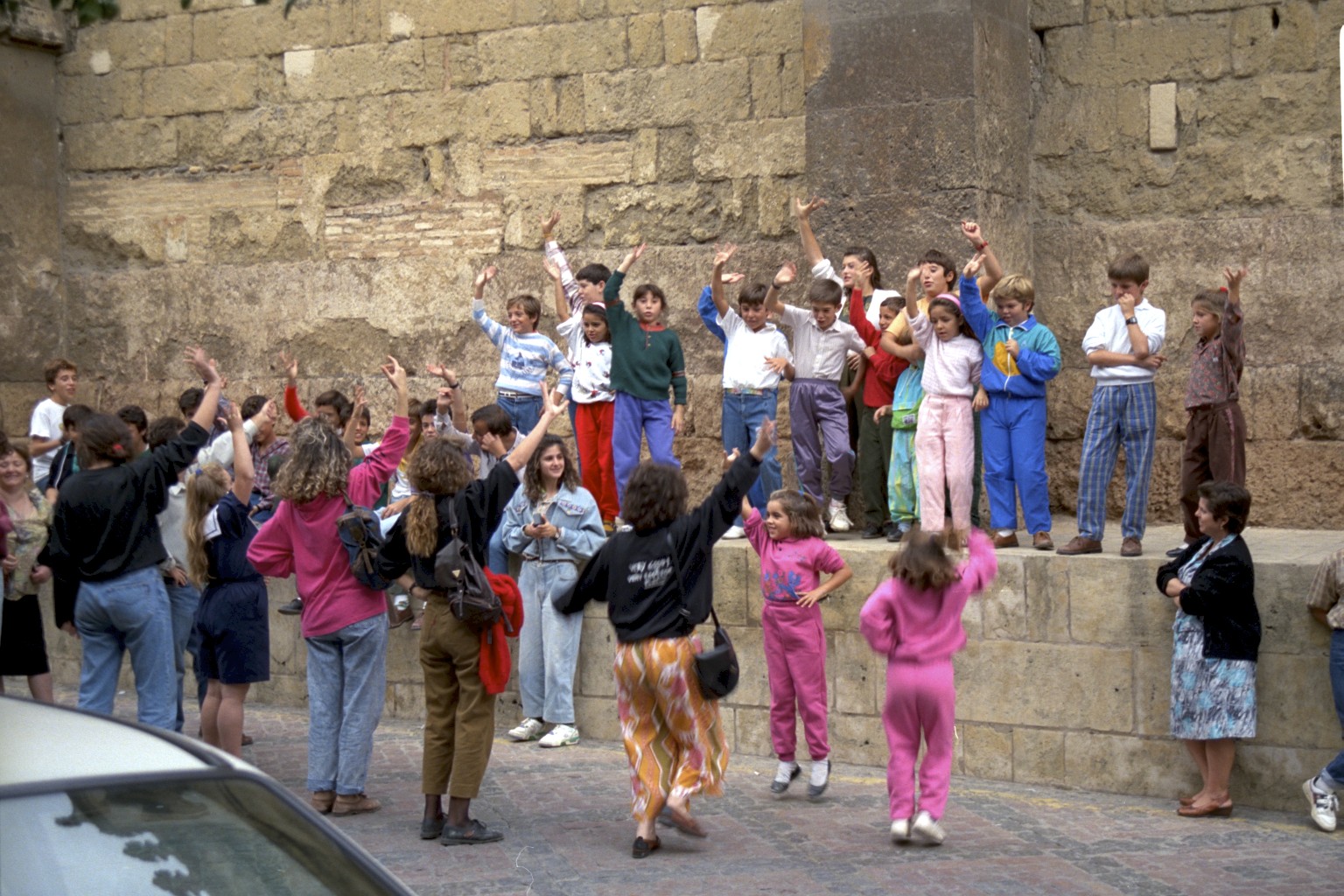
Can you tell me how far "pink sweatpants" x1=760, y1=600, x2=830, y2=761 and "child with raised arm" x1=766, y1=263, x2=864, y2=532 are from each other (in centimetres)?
164

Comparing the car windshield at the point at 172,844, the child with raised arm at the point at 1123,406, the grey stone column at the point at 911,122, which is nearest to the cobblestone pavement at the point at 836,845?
the child with raised arm at the point at 1123,406

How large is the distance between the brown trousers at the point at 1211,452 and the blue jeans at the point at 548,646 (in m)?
3.22

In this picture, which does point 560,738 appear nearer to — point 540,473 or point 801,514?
point 540,473

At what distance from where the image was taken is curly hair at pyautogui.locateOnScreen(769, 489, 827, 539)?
7.31 meters

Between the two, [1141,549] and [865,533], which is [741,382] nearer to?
[865,533]

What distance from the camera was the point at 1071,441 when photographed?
10227 millimetres

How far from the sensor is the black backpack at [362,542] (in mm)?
6781

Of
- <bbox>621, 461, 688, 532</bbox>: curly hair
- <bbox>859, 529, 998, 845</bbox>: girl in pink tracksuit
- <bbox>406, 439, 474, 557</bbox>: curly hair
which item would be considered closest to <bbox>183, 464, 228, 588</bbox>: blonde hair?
<bbox>406, 439, 474, 557</bbox>: curly hair

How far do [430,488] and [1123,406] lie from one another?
361 centimetres

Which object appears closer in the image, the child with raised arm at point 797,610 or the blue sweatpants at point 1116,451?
the child with raised arm at point 797,610

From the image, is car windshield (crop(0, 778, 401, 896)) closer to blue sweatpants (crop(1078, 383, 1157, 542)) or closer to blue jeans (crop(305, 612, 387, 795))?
blue jeans (crop(305, 612, 387, 795))

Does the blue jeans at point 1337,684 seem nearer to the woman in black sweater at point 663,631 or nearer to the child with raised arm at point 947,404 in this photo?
the child with raised arm at point 947,404

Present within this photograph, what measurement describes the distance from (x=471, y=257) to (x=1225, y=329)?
19.2 feet

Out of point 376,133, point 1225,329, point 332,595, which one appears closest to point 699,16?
point 376,133
